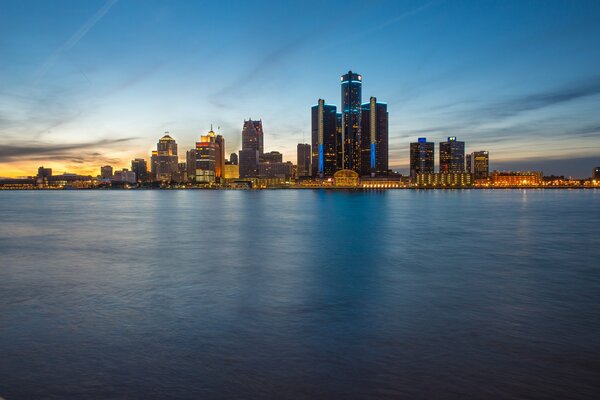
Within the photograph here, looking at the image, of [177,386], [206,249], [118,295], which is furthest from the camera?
[206,249]

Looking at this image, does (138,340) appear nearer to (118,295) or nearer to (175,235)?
(118,295)

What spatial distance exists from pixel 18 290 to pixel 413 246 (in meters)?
27.4

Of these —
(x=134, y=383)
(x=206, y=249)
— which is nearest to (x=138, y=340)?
(x=134, y=383)

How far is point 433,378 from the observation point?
1012cm

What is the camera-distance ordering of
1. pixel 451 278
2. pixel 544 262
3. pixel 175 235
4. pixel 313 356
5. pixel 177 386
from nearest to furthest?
pixel 177 386, pixel 313 356, pixel 451 278, pixel 544 262, pixel 175 235

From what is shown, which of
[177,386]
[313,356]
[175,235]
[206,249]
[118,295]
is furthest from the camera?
[175,235]

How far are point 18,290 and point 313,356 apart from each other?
51.4ft

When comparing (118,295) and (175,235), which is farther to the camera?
(175,235)

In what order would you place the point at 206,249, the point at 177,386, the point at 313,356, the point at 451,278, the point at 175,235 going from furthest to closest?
1. the point at 175,235
2. the point at 206,249
3. the point at 451,278
4. the point at 313,356
5. the point at 177,386

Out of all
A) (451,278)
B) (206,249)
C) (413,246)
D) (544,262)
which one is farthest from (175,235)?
(544,262)

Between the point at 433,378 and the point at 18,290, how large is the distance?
61.7 feet

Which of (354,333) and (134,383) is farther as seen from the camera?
(354,333)

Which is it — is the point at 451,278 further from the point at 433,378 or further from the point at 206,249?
the point at 206,249

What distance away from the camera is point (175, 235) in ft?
145
